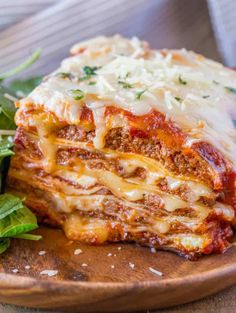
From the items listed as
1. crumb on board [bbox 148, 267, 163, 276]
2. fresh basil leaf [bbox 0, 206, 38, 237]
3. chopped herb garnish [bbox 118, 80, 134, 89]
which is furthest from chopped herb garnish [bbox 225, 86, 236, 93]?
fresh basil leaf [bbox 0, 206, 38, 237]

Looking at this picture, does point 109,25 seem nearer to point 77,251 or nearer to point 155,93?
point 155,93

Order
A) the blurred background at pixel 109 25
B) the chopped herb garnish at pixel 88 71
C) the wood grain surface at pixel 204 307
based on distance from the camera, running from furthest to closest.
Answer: the blurred background at pixel 109 25 < the chopped herb garnish at pixel 88 71 < the wood grain surface at pixel 204 307

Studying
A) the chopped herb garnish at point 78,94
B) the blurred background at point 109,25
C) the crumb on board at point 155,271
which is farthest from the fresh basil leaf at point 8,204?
the blurred background at point 109,25

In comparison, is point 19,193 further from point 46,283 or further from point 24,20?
point 24,20

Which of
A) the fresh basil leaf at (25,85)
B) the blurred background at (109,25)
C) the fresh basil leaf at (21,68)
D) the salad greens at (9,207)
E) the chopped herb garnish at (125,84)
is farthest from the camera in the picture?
the blurred background at (109,25)

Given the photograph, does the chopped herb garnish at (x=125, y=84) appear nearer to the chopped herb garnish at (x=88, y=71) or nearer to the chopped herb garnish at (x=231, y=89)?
the chopped herb garnish at (x=88, y=71)

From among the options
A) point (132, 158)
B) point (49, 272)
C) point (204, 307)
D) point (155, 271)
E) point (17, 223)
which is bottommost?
point (204, 307)

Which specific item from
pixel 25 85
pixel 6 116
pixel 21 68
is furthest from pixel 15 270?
pixel 25 85

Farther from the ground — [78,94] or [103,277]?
[78,94]
